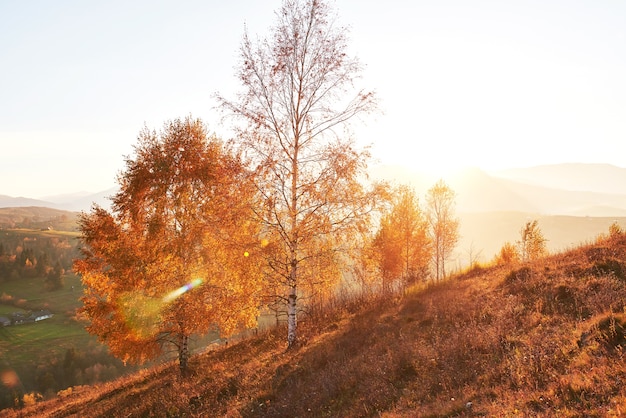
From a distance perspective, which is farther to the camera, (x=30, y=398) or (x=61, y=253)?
(x=61, y=253)

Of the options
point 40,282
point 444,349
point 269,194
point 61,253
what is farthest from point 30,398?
point 61,253

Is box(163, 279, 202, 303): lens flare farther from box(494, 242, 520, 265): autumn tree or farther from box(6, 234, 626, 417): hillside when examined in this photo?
box(494, 242, 520, 265): autumn tree

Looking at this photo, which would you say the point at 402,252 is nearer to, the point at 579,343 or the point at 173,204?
the point at 173,204

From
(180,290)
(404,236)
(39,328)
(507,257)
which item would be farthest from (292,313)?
(39,328)

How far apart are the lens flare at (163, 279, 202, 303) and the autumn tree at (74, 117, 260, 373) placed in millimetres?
51

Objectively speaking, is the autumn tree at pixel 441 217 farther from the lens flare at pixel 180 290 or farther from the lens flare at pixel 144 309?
the lens flare at pixel 144 309

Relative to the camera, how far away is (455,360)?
8.80 meters

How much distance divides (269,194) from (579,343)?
32.7 feet

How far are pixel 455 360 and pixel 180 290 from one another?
12.0 m

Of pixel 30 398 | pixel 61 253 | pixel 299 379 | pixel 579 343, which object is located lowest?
pixel 30 398

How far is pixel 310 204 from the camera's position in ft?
46.5

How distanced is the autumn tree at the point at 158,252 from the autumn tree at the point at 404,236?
23387 mm

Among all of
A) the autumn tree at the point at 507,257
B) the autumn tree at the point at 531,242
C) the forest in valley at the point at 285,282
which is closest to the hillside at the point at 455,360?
the forest in valley at the point at 285,282

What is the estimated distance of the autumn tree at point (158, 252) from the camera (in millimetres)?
16406
